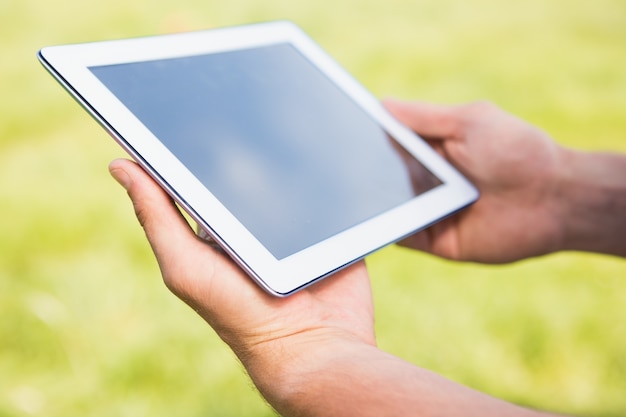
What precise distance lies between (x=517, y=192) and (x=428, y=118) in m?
0.28

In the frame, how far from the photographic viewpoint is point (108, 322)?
201 centimetres

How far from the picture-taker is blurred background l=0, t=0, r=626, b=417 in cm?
186

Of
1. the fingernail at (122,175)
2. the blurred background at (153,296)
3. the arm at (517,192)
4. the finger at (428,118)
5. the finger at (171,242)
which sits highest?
the fingernail at (122,175)

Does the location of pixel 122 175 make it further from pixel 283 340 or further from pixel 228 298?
pixel 283 340

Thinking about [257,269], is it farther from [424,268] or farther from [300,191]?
[424,268]

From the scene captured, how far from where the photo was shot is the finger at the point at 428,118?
169 cm

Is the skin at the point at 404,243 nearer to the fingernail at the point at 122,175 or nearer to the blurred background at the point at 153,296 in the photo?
the fingernail at the point at 122,175

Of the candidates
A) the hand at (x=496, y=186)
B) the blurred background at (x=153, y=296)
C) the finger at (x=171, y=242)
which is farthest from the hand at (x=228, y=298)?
the blurred background at (x=153, y=296)

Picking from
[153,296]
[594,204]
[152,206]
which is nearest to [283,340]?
[152,206]

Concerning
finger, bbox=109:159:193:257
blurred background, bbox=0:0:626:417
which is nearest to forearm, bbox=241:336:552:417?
finger, bbox=109:159:193:257

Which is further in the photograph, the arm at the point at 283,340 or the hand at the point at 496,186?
the hand at the point at 496,186

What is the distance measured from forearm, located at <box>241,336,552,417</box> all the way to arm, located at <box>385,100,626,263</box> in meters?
0.67

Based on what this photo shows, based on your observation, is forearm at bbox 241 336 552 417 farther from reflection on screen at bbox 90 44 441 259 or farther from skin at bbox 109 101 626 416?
reflection on screen at bbox 90 44 441 259

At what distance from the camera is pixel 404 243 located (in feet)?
5.66
